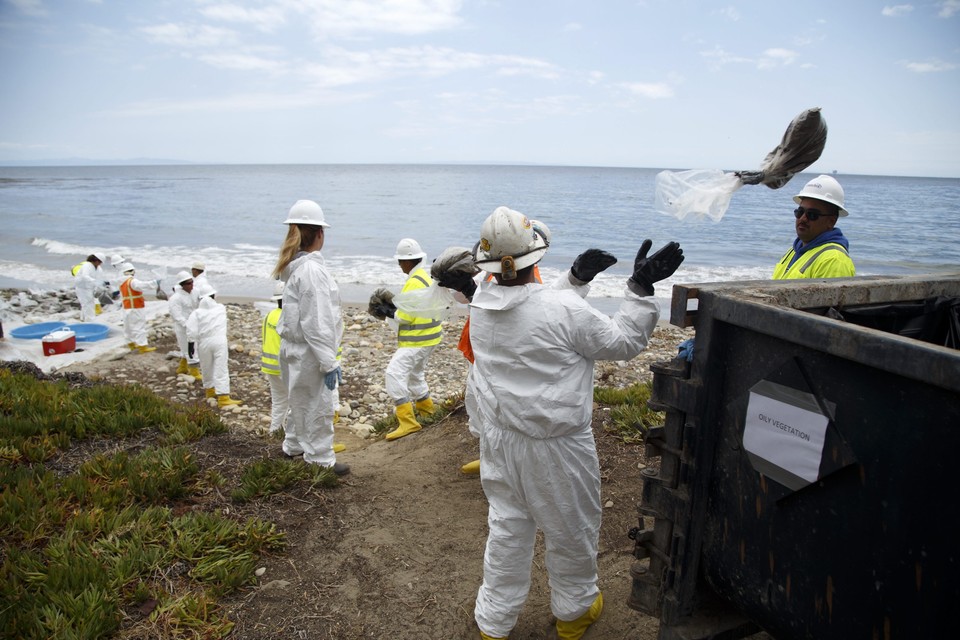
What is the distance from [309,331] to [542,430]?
98.7 inches

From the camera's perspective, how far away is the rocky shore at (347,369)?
9.35 meters

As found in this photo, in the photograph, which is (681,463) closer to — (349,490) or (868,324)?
(868,324)

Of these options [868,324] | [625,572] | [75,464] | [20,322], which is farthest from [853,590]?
[20,322]

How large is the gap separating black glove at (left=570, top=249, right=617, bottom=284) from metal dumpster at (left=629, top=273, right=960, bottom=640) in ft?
3.62

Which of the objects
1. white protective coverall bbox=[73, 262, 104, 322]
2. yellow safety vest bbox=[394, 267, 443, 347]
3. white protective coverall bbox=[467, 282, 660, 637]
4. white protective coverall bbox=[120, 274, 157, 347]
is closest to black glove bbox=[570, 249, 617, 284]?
white protective coverall bbox=[467, 282, 660, 637]

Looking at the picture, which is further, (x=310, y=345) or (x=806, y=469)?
(x=310, y=345)

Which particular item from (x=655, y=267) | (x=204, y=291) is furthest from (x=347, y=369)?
(x=655, y=267)

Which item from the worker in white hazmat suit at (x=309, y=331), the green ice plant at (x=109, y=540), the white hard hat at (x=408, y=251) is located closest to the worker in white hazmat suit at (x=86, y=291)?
the green ice plant at (x=109, y=540)

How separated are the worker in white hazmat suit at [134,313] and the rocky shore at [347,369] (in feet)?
0.82

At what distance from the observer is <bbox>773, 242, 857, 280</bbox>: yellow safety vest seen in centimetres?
395

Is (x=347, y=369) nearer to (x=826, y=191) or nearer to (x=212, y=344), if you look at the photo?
(x=212, y=344)

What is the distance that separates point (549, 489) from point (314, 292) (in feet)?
8.59

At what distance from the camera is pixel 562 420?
2961 mm

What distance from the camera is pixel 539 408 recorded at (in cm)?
296
